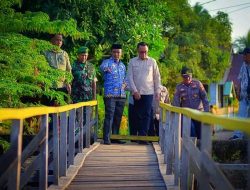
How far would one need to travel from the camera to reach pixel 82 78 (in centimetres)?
948

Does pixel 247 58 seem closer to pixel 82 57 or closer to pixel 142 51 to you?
pixel 142 51

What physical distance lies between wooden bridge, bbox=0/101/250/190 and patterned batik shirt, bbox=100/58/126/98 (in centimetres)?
50

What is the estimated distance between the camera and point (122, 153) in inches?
356

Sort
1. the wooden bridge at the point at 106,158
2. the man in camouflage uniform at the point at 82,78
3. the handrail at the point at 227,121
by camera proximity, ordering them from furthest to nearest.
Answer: the man in camouflage uniform at the point at 82,78 → the wooden bridge at the point at 106,158 → the handrail at the point at 227,121

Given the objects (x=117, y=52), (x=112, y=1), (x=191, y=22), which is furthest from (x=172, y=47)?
(x=117, y=52)

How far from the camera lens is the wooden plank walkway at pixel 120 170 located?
20.5 ft

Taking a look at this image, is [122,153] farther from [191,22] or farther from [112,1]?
[191,22]

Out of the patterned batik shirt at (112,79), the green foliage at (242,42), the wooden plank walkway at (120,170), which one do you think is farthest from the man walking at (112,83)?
the green foliage at (242,42)

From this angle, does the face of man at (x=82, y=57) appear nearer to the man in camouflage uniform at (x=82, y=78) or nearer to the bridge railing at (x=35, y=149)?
the man in camouflage uniform at (x=82, y=78)

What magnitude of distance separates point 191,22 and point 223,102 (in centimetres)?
1992

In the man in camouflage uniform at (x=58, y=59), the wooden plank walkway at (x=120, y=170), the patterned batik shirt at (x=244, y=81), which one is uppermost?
the man in camouflage uniform at (x=58, y=59)

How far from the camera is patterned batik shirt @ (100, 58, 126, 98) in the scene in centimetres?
968

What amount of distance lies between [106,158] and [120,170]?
1.11 meters

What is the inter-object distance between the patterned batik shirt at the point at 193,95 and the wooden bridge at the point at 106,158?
538 millimetres
